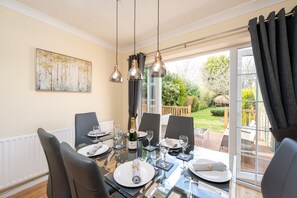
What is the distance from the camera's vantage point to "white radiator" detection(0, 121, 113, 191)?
1.62 m

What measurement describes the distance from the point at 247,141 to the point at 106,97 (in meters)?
2.65

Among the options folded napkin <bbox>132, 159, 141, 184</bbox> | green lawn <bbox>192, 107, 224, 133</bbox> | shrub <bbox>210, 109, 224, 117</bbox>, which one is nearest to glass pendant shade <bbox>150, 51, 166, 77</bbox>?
folded napkin <bbox>132, 159, 141, 184</bbox>

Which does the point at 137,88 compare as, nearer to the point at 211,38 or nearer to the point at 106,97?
the point at 106,97

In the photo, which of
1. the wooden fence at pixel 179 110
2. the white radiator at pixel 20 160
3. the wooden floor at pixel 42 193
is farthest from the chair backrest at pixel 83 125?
the wooden fence at pixel 179 110

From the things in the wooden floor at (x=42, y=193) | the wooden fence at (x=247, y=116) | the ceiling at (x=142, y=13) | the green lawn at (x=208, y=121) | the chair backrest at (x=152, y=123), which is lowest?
the wooden floor at (x=42, y=193)

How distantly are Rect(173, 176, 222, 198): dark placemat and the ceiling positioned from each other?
1.94 metres

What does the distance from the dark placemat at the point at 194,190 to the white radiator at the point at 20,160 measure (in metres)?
2.03

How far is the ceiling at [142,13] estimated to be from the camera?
1680 millimetres

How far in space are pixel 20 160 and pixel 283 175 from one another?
2682 mm

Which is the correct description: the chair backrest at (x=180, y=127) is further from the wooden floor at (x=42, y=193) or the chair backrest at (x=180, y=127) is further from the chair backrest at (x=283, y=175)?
the wooden floor at (x=42, y=193)

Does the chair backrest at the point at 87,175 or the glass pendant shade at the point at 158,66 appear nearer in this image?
the chair backrest at the point at 87,175

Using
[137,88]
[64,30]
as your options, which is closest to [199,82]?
[137,88]

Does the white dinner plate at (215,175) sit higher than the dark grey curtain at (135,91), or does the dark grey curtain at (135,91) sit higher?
the dark grey curtain at (135,91)

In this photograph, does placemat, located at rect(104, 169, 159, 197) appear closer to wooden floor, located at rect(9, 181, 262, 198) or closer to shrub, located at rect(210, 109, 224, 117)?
wooden floor, located at rect(9, 181, 262, 198)
